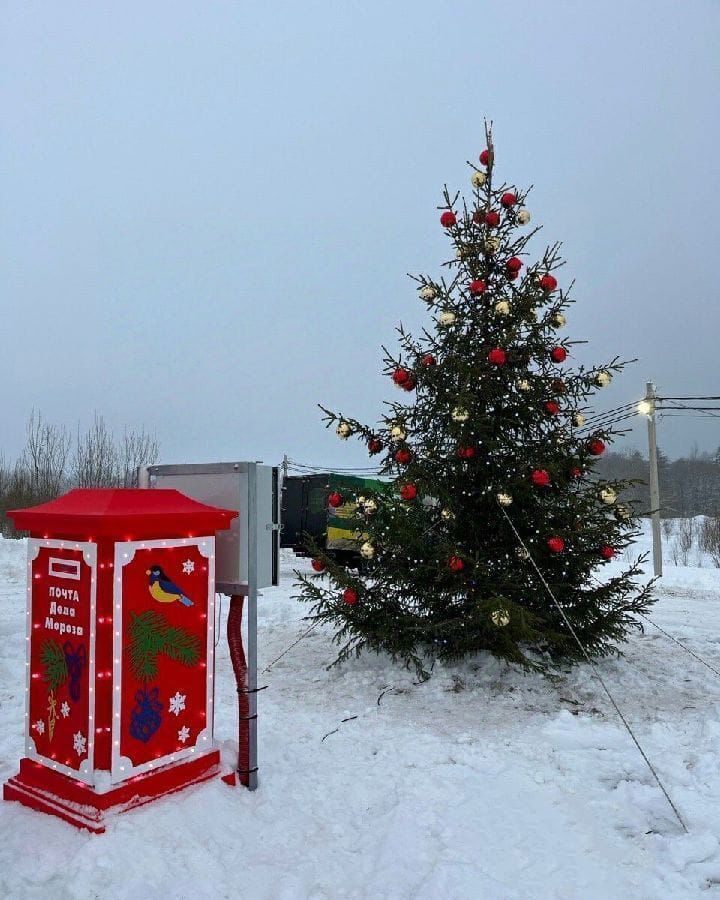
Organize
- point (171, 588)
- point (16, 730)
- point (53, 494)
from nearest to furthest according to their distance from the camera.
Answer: point (171, 588)
point (16, 730)
point (53, 494)

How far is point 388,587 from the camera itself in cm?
650

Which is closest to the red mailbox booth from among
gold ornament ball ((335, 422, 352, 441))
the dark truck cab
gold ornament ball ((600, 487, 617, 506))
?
gold ornament ball ((335, 422, 352, 441))

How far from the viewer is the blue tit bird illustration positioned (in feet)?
12.4

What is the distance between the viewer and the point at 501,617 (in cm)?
537

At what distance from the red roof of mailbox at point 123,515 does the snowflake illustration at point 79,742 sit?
114cm

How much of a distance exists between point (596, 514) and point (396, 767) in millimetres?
3311

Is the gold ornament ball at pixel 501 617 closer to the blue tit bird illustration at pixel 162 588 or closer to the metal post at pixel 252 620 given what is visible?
the metal post at pixel 252 620

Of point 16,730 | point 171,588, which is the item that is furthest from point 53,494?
point 171,588

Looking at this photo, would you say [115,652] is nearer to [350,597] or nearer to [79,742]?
[79,742]

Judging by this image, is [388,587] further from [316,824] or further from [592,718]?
[316,824]

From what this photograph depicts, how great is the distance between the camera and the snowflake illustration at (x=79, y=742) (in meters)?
3.59

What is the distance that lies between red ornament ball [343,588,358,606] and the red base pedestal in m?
2.44

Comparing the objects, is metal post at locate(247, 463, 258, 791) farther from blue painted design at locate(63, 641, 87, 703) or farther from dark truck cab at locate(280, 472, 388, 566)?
dark truck cab at locate(280, 472, 388, 566)

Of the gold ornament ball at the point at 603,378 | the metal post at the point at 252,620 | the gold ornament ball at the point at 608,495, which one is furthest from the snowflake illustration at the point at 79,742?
the gold ornament ball at the point at 603,378
